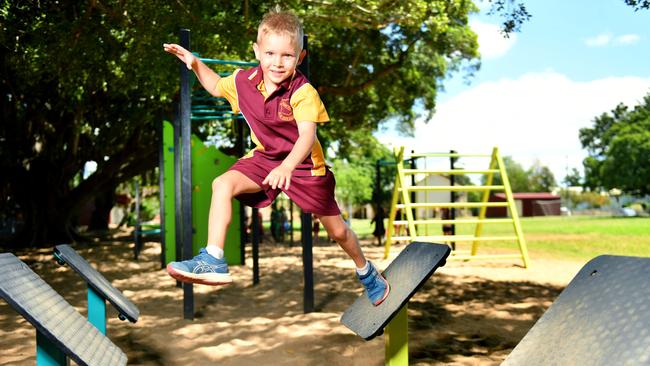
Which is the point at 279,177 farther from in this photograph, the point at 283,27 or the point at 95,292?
the point at 95,292

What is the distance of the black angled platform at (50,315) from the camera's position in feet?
6.55

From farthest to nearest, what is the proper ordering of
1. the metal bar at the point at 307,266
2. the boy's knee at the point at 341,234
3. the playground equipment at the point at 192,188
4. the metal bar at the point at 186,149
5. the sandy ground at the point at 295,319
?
the metal bar at the point at 307,266
the playground equipment at the point at 192,188
the metal bar at the point at 186,149
the sandy ground at the point at 295,319
the boy's knee at the point at 341,234

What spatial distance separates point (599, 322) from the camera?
1662 mm

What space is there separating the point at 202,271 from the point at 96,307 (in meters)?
1.98

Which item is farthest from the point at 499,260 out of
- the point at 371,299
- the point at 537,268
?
the point at 371,299

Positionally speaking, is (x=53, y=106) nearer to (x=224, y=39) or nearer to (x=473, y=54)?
(x=224, y=39)

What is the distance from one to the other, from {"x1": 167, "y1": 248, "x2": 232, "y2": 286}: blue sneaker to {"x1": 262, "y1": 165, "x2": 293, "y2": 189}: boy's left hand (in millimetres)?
368

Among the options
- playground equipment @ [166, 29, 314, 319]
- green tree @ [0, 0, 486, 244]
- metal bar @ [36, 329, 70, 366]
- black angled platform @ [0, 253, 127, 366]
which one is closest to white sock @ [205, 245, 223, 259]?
black angled platform @ [0, 253, 127, 366]

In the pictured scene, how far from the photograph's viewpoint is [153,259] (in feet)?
41.2

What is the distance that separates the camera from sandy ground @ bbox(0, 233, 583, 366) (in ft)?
15.5

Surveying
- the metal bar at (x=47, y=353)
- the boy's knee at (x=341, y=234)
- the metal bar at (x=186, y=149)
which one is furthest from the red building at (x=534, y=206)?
the metal bar at (x=47, y=353)

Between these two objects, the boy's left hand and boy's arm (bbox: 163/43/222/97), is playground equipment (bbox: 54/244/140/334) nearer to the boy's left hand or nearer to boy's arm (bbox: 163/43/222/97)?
boy's arm (bbox: 163/43/222/97)

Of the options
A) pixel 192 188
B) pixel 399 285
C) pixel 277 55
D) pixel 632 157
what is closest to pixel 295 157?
pixel 277 55

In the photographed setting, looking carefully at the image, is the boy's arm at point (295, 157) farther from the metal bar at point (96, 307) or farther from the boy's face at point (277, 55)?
the metal bar at point (96, 307)
